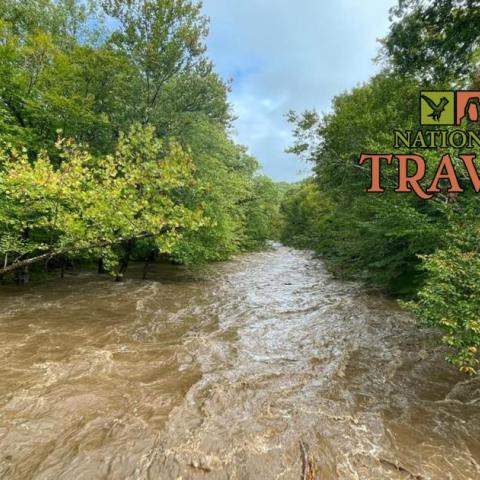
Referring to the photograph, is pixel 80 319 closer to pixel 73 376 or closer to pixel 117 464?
pixel 73 376

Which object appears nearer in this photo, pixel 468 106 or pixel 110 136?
pixel 468 106

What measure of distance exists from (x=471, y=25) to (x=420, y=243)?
5484 mm

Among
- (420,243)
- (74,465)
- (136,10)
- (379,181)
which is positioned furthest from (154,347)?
(136,10)

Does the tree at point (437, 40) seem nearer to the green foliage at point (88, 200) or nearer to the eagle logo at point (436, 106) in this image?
the eagle logo at point (436, 106)

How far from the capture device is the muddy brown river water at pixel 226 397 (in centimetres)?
361

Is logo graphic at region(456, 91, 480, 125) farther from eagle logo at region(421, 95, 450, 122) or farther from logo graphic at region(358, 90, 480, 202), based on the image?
eagle logo at region(421, 95, 450, 122)

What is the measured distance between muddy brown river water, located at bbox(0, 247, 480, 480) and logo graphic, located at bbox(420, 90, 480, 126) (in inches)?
223

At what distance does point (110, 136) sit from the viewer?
42.0 ft

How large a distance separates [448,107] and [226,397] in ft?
31.4

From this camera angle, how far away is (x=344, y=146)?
492 inches

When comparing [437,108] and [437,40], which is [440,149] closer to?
[437,108]

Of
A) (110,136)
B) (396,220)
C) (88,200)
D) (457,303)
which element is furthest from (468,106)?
(110,136)

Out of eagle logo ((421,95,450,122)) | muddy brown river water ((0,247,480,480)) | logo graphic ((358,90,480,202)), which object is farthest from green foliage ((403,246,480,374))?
eagle logo ((421,95,450,122))

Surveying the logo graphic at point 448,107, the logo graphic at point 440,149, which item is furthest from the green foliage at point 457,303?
the logo graphic at point 448,107
